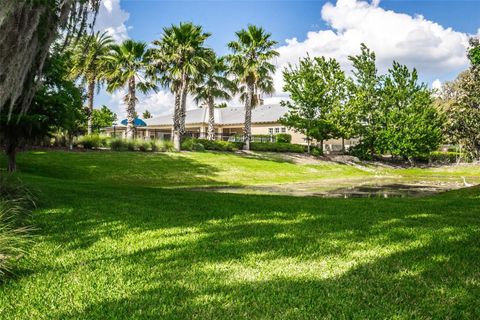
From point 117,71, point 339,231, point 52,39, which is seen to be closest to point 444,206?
point 339,231

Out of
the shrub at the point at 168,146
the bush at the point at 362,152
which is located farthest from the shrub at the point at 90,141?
the bush at the point at 362,152

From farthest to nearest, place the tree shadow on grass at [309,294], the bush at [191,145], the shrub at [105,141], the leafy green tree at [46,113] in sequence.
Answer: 1. the bush at [191,145]
2. the shrub at [105,141]
3. the leafy green tree at [46,113]
4. the tree shadow on grass at [309,294]

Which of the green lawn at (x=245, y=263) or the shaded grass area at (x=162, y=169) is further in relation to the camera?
the shaded grass area at (x=162, y=169)

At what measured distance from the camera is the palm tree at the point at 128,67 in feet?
110

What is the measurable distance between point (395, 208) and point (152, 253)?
685 cm

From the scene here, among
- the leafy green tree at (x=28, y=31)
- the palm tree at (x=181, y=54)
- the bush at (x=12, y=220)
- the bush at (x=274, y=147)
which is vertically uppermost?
the palm tree at (x=181, y=54)

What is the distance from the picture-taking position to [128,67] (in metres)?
34.0

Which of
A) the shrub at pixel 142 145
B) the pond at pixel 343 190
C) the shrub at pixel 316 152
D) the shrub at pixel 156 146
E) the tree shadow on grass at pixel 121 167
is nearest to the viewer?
the pond at pixel 343 190

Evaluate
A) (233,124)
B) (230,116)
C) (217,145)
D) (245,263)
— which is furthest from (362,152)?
(245,263)

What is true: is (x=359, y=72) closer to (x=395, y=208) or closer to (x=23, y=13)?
(x=395, y=208)

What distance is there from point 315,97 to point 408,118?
10.8 metres

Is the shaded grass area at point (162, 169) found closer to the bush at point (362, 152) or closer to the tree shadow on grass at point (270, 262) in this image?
the bush at point (362, 152)

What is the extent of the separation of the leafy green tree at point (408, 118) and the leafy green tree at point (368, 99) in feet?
2.80

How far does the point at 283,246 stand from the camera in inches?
234
